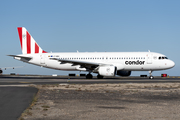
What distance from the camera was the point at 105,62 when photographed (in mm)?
40438

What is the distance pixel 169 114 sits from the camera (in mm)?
9148

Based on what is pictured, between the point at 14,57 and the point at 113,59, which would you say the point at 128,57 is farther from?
the point at 14,57

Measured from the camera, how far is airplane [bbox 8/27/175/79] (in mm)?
38969

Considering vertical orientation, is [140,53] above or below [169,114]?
above

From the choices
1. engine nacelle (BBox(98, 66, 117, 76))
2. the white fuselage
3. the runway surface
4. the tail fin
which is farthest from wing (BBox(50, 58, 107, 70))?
the tail fin

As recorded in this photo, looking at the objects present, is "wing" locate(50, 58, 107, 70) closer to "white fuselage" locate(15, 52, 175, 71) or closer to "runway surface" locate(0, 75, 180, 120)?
"white fuselage" locate(15, 52, 175, 71)

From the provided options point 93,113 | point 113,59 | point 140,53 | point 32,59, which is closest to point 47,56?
point 32,59

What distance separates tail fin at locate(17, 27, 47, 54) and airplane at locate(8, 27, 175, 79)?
141 centimetres

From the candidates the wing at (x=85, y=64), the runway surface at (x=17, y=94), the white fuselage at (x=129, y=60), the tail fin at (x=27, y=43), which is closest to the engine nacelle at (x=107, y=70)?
the wing at (x=85, y=64)

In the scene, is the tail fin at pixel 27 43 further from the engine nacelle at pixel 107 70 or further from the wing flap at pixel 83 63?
the engine nacelle at pixel 107 70

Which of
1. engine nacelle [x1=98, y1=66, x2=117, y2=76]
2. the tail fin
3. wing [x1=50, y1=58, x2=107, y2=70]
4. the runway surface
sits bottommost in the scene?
the runway surface

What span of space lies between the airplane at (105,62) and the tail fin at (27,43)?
1.41 metres

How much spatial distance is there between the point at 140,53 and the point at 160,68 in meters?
3.92

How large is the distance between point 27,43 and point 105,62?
15292 mm
